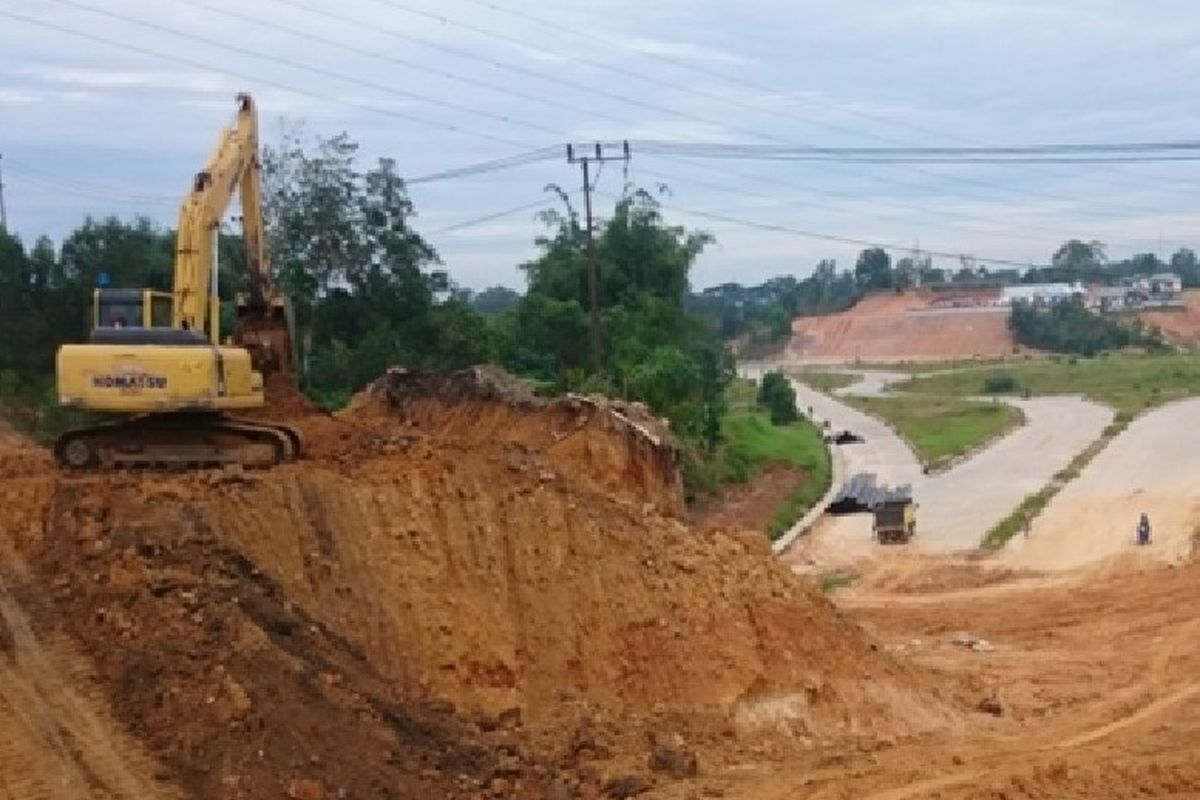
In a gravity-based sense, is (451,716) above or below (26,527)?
below

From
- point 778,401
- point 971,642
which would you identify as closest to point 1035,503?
point 971,642

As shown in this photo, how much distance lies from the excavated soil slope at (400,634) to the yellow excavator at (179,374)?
0.67m

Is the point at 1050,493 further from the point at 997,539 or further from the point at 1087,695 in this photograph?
the point at 1087,695

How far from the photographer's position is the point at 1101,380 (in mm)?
80625

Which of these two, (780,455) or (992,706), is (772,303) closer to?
(780,455)

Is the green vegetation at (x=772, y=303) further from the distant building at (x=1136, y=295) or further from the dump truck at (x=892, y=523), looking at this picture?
the dump truck at (x=892, y=523)

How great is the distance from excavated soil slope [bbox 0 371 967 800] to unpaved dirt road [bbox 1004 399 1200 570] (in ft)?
43.5

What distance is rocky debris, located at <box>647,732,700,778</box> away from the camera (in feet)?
43.3

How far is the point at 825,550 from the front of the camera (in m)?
30.7

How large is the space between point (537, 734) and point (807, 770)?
7.86ft

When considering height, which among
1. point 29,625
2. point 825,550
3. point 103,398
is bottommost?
point 825,550

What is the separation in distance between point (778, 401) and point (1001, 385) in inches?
990

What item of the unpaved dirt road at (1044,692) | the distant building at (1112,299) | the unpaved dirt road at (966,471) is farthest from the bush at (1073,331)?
the unpaved dirt road at (1044,692)

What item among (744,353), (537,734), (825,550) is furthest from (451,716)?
(744,353)
